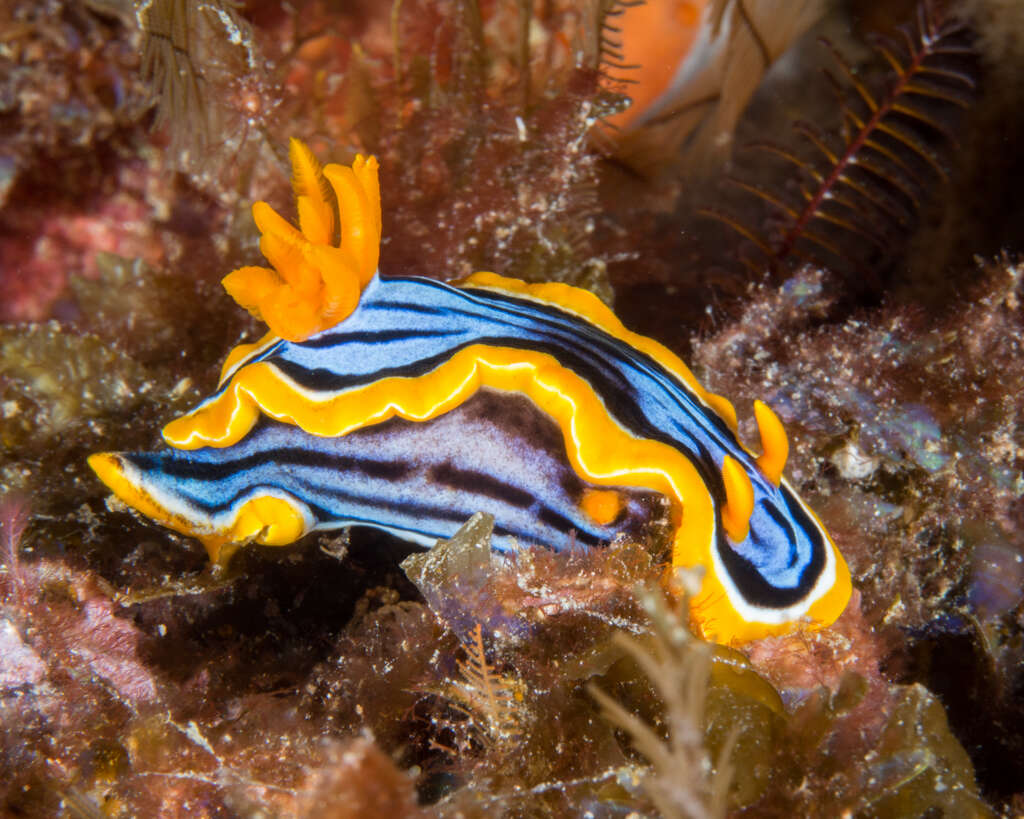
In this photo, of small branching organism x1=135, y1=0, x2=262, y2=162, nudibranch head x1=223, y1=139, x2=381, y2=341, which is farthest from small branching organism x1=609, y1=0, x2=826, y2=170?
small branching organism x1=135, y1=0, x2=262, y2=162

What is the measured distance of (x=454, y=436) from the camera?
2650 mm

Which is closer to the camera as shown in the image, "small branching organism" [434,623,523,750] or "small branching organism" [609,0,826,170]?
"small branching organism" [434,623,523,750]

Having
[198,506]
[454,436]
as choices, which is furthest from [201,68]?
[454,436]

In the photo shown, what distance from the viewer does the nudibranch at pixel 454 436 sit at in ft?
7.88

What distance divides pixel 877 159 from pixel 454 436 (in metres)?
2.85

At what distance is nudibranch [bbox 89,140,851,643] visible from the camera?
2402 mm

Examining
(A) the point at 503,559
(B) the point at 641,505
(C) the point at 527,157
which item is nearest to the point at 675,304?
(C) the point at 527,157

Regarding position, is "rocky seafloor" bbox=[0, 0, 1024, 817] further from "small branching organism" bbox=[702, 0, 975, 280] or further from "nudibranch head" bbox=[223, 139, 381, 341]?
"nudibranch head" bbox=[223, 139, 381, 341]

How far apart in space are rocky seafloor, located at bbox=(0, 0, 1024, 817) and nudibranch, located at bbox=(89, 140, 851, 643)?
11.4 inches

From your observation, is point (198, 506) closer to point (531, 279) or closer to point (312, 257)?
point (312, 257)

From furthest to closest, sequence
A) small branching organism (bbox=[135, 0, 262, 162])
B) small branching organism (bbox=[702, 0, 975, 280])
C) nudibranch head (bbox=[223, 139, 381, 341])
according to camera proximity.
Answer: small branching organism (bbox=[702, 0, 975, 280]), small branching organism (bbox=[135, 0, 262, 162]), nudibranch head (bbox=[223, 139, 381, 341])

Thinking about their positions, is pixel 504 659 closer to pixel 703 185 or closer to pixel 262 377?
pixel 262 377

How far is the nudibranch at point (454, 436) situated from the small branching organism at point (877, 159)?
1.48 metres

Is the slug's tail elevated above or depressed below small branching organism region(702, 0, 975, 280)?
below
